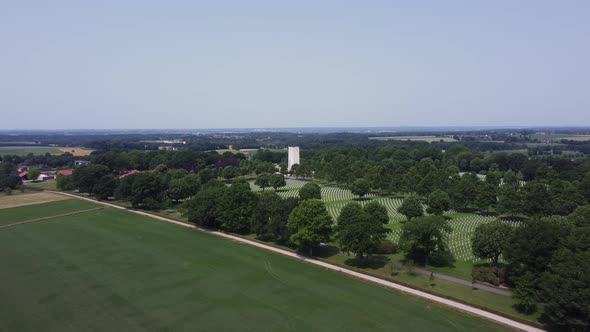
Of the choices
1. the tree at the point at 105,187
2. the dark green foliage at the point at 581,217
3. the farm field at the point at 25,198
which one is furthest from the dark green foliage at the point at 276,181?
the dark green foliage at the point at 581,217

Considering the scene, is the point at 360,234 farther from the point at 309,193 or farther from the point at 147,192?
the point at 147,192

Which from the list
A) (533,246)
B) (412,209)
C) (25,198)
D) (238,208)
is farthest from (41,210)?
(533,246)

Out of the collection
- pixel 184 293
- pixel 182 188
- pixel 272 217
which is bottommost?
pixel 184 293

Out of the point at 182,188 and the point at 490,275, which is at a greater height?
the point at 182,188

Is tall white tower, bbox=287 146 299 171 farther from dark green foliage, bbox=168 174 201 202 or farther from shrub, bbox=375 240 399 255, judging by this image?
shrub, bbox=375 240 399 255

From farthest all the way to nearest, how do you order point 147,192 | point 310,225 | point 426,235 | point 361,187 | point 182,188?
point 361,187 < point 182,188 < point 147,192 < point 310,225 < point 426,235

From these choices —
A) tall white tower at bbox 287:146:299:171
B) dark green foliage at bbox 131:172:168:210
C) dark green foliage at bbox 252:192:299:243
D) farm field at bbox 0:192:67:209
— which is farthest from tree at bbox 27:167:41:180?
dark green foliage at bbox 252:192:299:243
